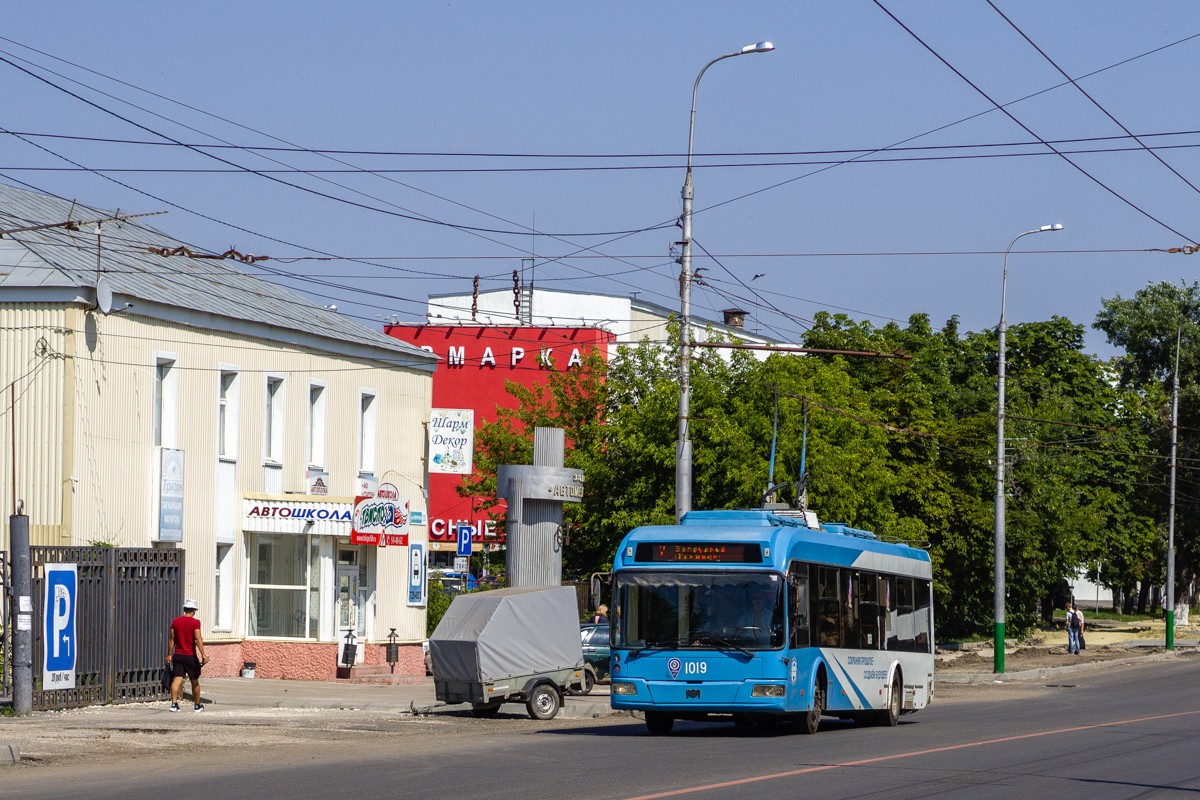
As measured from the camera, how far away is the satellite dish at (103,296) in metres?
26.1

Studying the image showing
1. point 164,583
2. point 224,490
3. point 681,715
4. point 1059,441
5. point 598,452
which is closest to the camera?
point 681,715

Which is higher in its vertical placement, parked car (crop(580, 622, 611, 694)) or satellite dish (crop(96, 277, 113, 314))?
satellite dish (crop(96, 277, 113, 314))

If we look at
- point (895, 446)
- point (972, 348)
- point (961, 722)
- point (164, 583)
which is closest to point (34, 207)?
point (164, 583)

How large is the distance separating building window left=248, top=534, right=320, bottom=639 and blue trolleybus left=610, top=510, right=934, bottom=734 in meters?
13.4

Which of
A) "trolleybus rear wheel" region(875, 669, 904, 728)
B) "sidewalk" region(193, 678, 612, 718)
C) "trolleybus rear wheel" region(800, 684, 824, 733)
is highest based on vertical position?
"trolleybus rear wheel" region(800, 684, 824, 733)

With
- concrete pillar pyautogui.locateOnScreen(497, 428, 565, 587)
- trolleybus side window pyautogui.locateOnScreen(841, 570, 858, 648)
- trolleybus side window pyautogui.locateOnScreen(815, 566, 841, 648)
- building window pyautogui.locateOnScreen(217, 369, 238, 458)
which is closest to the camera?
trolleybus side window pyautogui.locateOnScreen(815, 566, 841, 648)

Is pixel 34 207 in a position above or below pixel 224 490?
above

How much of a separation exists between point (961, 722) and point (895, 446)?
24.7m

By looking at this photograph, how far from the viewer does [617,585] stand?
65.4 feet

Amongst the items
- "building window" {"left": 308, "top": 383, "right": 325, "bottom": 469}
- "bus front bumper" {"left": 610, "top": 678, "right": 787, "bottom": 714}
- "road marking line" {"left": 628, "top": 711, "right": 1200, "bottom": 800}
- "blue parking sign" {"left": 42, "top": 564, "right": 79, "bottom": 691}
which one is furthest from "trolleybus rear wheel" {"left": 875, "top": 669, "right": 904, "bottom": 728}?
"building window" {"left": 308, "top": 383, "right": 325, "bottom": 469}

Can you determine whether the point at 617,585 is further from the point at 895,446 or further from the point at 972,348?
the point at 972,348

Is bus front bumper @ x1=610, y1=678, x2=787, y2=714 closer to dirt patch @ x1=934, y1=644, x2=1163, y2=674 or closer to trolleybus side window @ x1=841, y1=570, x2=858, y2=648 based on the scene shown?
trolleybus side window @ x1=841, y1=570, x2=858, y2=648

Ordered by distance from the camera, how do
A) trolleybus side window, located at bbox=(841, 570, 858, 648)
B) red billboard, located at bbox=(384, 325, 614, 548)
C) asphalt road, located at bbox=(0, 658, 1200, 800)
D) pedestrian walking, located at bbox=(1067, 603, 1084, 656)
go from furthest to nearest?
red billboard, located at bbox=(384, 325, 614, 548)
pedestrian walking, located at bbox=(1067, 603, 1084, 656)
trolleybus side window, located at bbox=(841, 570, 858, 648)
asphalt road, located at bbox=(0, 658, 1200, 800)

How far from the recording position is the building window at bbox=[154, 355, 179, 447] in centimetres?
2898
